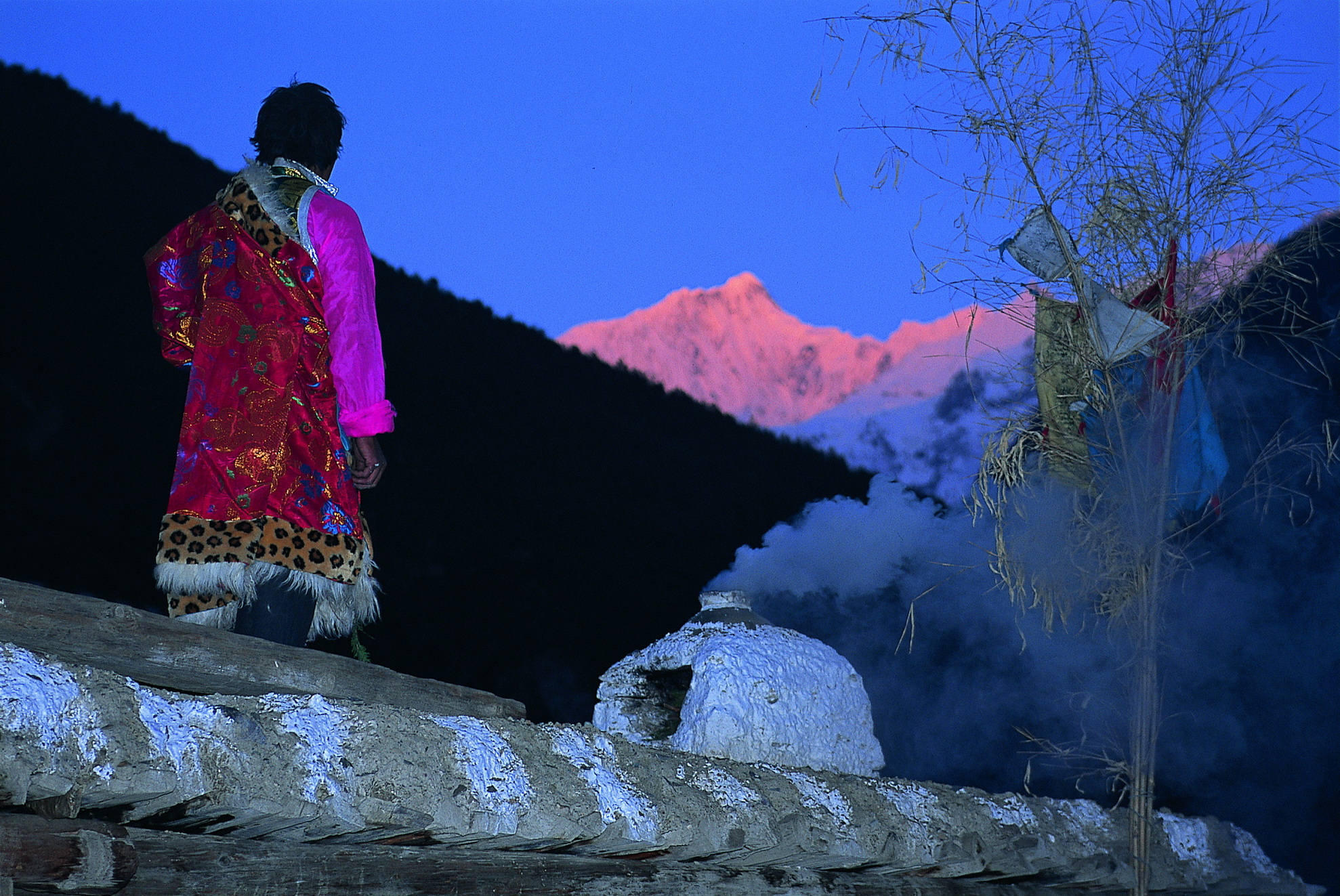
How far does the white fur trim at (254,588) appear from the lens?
2.36 m

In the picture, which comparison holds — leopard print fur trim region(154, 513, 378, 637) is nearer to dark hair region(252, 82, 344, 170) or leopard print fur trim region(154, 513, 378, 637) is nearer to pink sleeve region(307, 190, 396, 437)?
pink sleeve region(307, 190, 396, 437)

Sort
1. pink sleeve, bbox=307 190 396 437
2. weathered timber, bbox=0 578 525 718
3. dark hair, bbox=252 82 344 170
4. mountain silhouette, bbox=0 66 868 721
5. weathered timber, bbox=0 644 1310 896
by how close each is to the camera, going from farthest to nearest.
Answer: mountain silhouette, bbox=0 66 868 721 < dark hair, bbox=252 82 344 170 < pink sleeve, bbox=307 190 396 437 < weathered timber, bbox=0 578 525 718 < weathered timber, bbox=0 644 1310 896

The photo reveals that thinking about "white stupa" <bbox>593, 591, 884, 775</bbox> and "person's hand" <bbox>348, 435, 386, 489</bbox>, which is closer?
"person's hand" <bbox>348, 435, 386, 489</bbox>

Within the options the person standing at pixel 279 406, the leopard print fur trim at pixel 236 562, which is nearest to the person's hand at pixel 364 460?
the person standing at pixel 279 406

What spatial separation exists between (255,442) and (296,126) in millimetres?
701

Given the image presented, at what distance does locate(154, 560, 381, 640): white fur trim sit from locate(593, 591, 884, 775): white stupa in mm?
939

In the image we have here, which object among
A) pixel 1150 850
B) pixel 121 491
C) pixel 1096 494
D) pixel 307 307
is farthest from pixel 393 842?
pixel 121 491

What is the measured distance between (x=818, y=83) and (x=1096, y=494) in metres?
1.31

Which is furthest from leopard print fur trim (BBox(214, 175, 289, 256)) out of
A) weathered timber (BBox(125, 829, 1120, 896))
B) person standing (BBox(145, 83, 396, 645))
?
weathered timber (BBox(125, 829, 1120, 896))

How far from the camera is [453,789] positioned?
1903 millimetres

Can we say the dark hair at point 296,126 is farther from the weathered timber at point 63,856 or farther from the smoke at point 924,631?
Answer: the smoke at point 924,631

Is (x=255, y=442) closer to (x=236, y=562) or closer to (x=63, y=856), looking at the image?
(x=236, y=562)

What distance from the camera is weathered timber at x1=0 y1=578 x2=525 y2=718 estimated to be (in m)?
1.81

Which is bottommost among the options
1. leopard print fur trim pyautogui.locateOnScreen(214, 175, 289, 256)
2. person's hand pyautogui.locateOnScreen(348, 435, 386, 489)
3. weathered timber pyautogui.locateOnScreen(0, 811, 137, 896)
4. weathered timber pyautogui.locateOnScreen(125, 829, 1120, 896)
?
weathered timber pyautogui.locateOnScreen(125, 829, 1120, 896)
